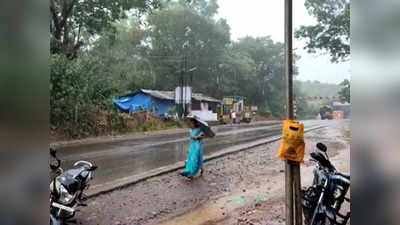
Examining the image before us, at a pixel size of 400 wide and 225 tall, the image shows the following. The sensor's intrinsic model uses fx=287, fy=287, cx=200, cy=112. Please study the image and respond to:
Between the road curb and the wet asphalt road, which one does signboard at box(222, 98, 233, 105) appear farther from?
the road curb

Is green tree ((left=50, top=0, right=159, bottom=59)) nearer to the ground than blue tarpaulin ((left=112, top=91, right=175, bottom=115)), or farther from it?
farther from it

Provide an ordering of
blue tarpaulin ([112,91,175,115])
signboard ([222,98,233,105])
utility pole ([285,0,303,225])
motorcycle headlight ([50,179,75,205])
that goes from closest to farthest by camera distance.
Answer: utility pole ([285,0,303,225]) < motorcycle headlight ([50,179,75,205]) < blue tarpaulin ([112,91,175,115]) < signboard ([222,98,233,105])

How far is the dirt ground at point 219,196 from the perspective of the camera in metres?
2.00

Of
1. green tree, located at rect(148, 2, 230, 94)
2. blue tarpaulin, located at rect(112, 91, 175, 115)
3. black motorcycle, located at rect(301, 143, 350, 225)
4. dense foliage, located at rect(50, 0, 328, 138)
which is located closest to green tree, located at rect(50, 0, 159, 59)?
dense foliage, located at rect(50, 0, 328, 138)

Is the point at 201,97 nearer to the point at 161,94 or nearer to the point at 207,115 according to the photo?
the point at 207,115

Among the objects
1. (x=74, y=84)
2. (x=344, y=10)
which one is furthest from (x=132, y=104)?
(x=344, y=10)

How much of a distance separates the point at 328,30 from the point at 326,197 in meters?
1.25

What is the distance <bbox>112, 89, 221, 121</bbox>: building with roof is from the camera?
2.34m

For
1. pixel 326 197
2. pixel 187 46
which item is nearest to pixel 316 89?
pixel 326 197

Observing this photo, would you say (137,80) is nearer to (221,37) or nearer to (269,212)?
(221,37)

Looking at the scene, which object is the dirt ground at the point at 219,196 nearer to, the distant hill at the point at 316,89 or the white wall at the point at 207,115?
the distant hill at the point at 316,89

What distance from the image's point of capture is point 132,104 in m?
2.37

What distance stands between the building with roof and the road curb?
35 centimetres

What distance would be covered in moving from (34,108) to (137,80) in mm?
1283
